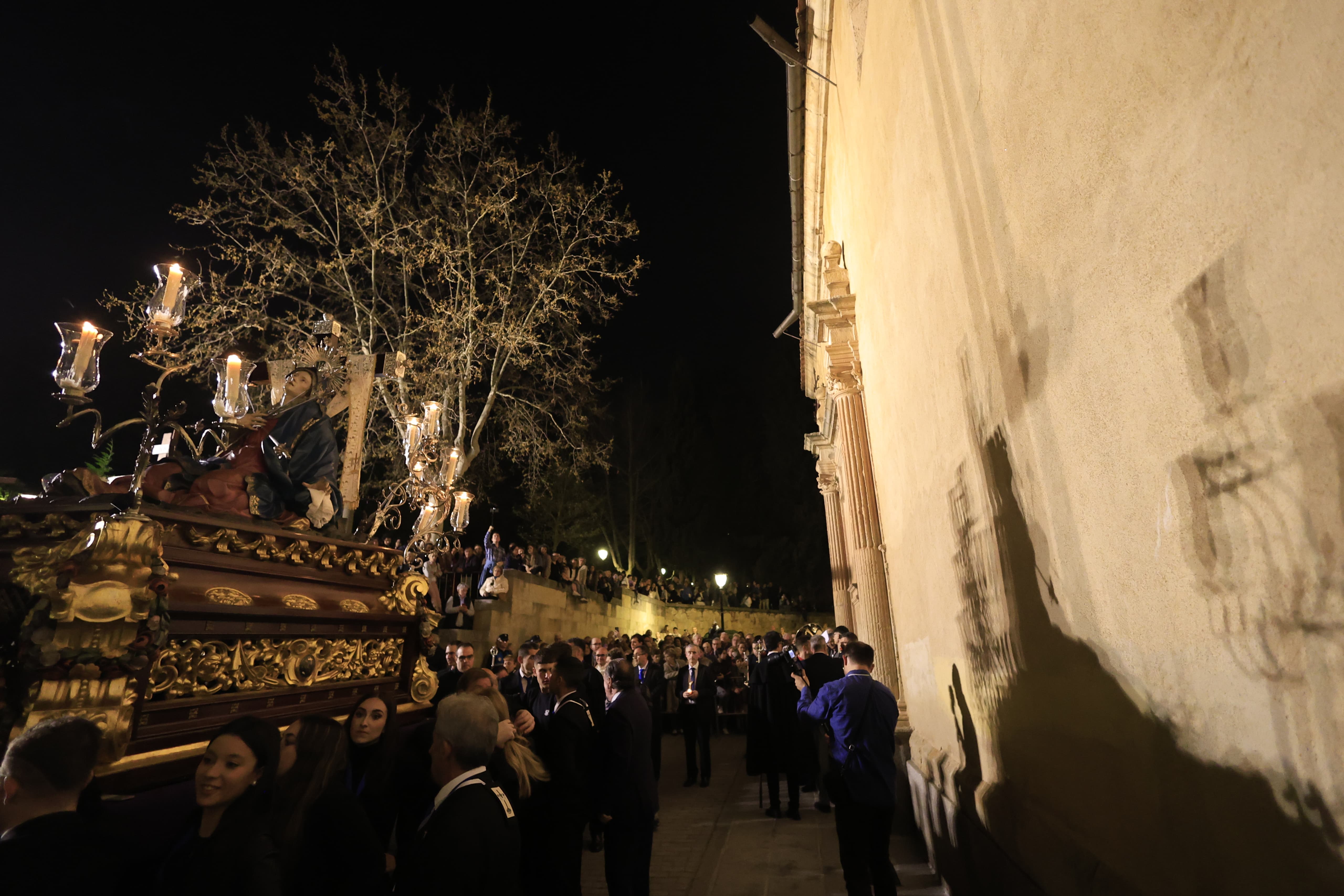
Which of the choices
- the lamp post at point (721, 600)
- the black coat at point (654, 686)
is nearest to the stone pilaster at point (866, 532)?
the black coat at point (654, 686)

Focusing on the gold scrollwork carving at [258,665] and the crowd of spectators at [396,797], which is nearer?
the crowd of spectators at [396,797]

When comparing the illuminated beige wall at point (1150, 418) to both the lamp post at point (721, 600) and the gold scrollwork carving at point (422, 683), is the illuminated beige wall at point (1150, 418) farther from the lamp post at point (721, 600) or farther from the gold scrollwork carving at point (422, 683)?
the lamp post at point (721, 600)

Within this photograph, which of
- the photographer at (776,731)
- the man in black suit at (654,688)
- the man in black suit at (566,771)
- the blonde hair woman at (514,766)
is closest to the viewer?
the blonde hair woman at (514,766)

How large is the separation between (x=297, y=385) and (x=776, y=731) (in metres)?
6.40

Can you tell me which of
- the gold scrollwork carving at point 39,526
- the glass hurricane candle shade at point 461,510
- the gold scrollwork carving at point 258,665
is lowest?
the gold scrollwork carving at point 258,665

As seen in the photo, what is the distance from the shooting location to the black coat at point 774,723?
759cm

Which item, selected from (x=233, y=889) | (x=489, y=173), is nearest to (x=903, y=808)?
(x=233, y=889)

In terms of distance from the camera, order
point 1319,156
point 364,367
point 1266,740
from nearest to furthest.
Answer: point 1319,156 → point 1266,740 → point 364,367

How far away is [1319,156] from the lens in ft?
4.15

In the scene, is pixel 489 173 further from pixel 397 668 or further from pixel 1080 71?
pixel 1080 71

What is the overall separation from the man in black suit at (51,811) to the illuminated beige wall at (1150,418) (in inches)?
121

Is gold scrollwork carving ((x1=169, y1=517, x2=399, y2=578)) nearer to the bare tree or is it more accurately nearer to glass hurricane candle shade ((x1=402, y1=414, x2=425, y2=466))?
glass hurricane candle shade ((x1=402, y1=414, x2=425, y2=466))

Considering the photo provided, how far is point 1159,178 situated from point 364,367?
15.1 feet

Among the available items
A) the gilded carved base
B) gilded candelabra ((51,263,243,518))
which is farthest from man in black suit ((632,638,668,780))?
the gilded carved base
